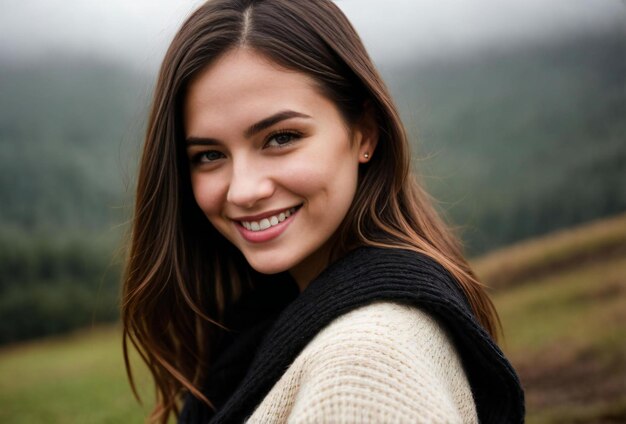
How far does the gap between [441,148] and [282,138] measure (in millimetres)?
2299

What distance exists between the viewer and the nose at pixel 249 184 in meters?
1.26

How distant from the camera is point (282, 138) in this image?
128 centimetres

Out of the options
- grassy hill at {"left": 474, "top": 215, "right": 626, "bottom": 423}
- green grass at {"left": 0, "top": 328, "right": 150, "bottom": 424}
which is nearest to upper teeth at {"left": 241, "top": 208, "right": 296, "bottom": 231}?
green grass at {"left": 0, "top": 328, "right": 150, "bottom": 424}

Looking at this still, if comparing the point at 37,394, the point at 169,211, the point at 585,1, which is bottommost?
the point at 37,394

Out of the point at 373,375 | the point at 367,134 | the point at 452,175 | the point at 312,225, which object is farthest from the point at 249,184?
the point at 452,175

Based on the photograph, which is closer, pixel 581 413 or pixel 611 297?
pixel 581 413

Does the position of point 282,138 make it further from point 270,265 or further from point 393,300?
point 393,300

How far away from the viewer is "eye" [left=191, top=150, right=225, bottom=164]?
1.36 m

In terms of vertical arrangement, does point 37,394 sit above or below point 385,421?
below

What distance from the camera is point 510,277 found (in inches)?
136

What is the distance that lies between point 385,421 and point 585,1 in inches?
122

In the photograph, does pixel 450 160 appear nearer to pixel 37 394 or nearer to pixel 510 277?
pixel 510 277

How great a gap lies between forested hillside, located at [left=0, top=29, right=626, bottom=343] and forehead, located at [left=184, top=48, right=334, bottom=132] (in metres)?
1.91

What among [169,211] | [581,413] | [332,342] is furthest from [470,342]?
[581,413]
